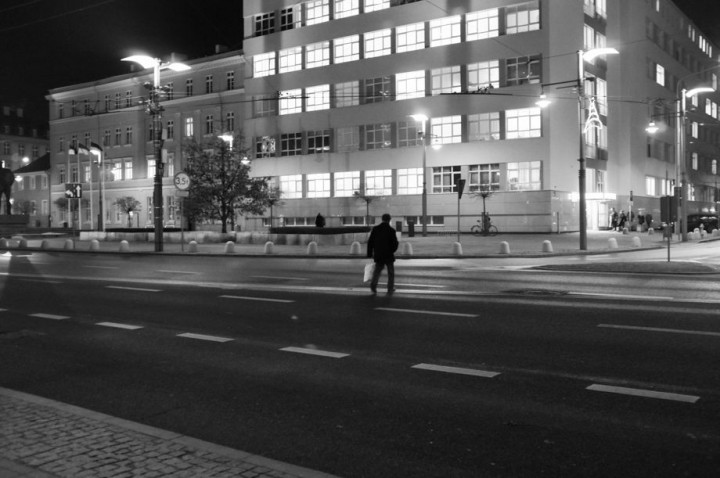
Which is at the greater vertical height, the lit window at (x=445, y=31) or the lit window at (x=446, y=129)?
the lit window at (x=445, y=31)

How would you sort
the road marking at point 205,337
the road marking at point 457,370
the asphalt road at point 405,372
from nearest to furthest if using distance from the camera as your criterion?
the asphalt road at point 405,372 → the road marking at point 457,370 → the road marking at point 205,337

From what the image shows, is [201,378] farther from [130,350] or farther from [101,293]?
[101,293]

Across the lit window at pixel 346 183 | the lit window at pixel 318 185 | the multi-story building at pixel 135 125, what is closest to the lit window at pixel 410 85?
the lit window at pixel 346 183

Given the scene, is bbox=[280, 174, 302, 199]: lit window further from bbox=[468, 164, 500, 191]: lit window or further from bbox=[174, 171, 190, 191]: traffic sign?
bbox=[174, 171, 190, 191]: traffic sign

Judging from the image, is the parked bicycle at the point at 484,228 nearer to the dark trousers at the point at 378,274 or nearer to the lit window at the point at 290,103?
the lit window at the point at 290,103

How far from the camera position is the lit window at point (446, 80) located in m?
53.8

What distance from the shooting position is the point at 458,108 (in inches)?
2110

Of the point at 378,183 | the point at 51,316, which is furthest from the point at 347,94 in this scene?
the point at 51,316

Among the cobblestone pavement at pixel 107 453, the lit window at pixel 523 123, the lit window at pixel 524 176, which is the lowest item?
the cobblestone pavement at pixel 107 453

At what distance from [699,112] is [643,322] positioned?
255 feet

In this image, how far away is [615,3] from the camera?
2314 inches

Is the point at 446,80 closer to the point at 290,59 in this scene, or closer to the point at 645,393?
the point at 290,59

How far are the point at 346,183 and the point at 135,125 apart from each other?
29479 millimetres

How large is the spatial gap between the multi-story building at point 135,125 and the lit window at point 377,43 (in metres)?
14.2
